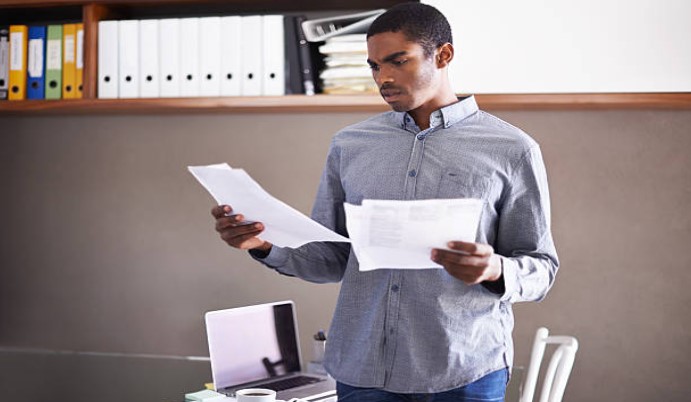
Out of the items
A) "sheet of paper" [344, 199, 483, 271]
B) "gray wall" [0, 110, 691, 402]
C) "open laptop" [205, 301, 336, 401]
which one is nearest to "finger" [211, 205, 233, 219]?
"sheet of paper" [344, 199, 483, 271]

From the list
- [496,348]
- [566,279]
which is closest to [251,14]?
[566,279]

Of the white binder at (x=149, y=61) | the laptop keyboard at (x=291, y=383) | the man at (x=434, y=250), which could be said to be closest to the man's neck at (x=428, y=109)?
the man at (x=434, y=250)

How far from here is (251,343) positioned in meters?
2.26

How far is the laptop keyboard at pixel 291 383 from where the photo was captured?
218 cm

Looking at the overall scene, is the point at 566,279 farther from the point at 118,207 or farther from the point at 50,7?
the point at 50,7

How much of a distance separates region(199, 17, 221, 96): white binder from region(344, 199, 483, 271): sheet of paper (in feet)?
4.61

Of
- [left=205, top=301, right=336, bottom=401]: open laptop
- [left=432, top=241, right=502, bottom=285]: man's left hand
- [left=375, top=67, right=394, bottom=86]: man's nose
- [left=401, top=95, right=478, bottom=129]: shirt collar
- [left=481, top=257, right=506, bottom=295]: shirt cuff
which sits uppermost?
[left=375, top=67, right=394, bottom=86]: man's nose

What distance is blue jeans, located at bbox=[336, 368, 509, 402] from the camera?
1432mm

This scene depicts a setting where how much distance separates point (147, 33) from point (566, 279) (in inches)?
62.1

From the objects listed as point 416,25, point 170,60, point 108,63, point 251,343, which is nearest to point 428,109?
point 416,25

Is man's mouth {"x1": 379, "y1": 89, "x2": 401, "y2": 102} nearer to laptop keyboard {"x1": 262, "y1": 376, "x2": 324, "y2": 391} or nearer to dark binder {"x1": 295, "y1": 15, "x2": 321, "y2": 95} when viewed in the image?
laptop keyboard {"x1": 262, "y1": 376, "x2": 324, "y2": 391}

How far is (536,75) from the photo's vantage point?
2449 millimetres

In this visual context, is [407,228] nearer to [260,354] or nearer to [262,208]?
[262,208]

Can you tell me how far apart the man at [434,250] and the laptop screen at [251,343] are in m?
0.59
